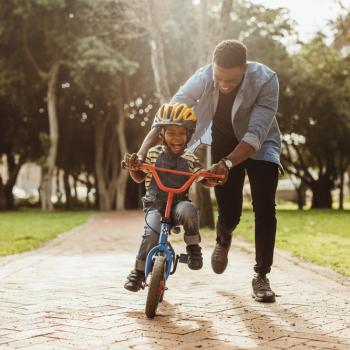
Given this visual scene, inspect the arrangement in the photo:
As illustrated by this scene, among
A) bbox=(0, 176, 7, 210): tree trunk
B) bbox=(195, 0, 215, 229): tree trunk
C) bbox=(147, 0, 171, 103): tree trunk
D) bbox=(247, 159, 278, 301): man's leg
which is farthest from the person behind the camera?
bbox=(0, 176, 7, 210): tree trunk

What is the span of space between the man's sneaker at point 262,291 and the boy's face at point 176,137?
4.05ft

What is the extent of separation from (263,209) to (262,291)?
648 millimetres

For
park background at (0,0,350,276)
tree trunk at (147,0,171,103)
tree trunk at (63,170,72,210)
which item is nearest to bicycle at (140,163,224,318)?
tree trunk at (147,0,171,103)

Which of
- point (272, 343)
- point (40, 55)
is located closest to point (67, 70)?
point (40, 55)

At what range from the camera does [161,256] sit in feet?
14.6

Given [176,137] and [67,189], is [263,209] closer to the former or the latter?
[176,137]

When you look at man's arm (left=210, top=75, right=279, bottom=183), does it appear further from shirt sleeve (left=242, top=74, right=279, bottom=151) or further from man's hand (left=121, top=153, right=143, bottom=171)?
man's hand (left=121, top=153, right=143, bottom=171)

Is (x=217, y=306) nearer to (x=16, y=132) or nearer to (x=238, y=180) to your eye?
(x=238, y=180)

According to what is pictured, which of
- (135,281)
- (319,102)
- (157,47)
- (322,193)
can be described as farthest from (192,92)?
(322,193)

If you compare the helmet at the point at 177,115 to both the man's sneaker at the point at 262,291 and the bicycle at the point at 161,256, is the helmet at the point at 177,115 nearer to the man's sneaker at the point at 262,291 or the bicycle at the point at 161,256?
the bicycle at the point at 161,256

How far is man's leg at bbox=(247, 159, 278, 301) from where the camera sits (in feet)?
17.0

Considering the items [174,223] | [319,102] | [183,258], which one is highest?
[319,102]

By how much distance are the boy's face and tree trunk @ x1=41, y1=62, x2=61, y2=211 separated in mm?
22553

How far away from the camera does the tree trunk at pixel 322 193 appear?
3306 centimetres
